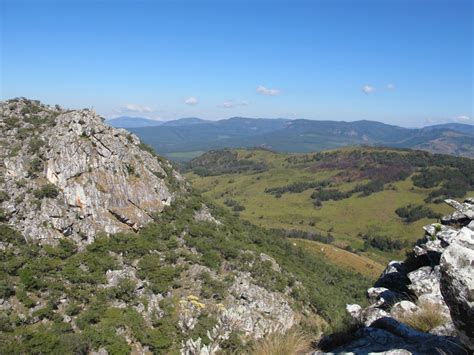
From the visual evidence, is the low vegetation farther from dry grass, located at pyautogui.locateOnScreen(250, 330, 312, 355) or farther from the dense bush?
the dense bush

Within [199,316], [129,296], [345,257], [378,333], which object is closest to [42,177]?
[129,296]

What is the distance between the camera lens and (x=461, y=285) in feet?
21.0

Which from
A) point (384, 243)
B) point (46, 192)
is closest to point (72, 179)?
point (46, 192)

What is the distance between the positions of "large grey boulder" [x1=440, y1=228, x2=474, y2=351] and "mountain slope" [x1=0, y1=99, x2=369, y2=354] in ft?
84.9

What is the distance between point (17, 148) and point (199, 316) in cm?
3608

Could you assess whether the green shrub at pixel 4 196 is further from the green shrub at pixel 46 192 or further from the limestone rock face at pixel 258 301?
the limestone rock face at pixel 258 301

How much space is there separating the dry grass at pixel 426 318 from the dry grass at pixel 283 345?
301 centimetres

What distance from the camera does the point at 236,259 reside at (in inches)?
2174

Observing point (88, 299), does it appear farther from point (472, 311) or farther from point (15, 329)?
point (472, 311)

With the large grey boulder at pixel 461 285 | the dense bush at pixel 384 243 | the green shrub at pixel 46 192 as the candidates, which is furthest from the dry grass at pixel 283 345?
the dense bush at pixel 384 243

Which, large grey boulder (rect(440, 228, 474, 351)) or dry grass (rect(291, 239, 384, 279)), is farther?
dry grass (rect(291, 239, 384, 279))

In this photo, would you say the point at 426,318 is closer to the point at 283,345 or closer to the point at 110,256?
Result: the point at 283,345

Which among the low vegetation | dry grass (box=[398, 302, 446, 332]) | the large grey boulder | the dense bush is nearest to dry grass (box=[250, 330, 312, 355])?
dry grass (box=[398, 302, 446, 332])

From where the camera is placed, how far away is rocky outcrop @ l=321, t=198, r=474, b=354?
21.2ft
